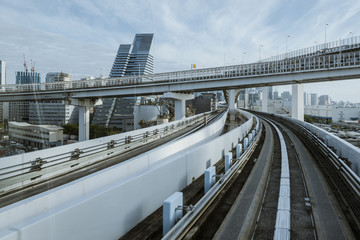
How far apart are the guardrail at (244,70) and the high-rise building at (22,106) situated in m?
10.3

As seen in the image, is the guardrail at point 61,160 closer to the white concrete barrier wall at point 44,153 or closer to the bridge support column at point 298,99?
the white concrete barrier wall at point 44,153

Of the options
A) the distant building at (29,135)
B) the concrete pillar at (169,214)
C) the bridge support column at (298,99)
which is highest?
the bridge support column at (298,99)

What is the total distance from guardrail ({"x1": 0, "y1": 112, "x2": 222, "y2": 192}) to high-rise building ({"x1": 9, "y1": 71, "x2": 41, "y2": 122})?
4.79ft

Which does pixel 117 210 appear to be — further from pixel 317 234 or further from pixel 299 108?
pixel 299 108

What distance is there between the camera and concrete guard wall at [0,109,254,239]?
264 centimetres

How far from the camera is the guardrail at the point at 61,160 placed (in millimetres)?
6652

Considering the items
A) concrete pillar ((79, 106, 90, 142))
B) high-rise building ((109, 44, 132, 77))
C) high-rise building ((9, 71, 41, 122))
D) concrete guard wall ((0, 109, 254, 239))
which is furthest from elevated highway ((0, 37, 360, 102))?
high-rise building ((109, 44, 132, 77))

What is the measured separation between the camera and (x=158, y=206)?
16.6ft

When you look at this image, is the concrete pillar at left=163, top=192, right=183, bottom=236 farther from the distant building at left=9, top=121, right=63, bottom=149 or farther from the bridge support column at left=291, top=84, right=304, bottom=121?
the bridge support column at left=291, top=84, right=304, bottom=121

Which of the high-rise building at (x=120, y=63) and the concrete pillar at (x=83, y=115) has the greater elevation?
the high-rise building at (x=120, y=63)

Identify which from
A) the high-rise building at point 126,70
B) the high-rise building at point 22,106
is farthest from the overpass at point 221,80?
the high-rise building at point 126,70

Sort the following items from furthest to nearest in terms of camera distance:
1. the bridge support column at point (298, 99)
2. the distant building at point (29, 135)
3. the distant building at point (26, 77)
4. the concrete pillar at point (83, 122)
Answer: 1. the concrete pillar at point (83, 122)
2. the bridge support column at point (298, 99)
3. the distant building at point (26, 77)
4. the distant building at point (29, 135)

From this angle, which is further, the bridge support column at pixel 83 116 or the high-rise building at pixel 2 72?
the bridge support column at pixel 83 116

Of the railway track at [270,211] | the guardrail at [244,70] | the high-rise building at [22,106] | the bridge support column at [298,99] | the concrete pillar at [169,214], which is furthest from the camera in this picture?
the bridge support column at [298,99]
